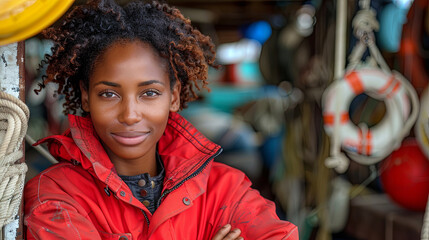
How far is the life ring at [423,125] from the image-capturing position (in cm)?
271

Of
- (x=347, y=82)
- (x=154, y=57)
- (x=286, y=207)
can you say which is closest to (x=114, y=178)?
(x=154, y=57)

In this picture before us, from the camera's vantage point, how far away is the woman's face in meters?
1.46

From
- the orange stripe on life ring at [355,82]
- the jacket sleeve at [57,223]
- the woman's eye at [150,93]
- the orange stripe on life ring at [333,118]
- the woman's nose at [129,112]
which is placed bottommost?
the jacket sleeve at [57,223]

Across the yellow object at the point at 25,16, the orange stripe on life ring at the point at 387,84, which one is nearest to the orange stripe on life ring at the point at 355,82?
the orange stripe on life ring at the point at 387,84

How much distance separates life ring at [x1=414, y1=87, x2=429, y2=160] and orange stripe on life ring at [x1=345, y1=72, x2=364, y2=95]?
0.34 meters

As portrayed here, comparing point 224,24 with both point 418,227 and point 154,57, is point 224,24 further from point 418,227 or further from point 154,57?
point 154,57

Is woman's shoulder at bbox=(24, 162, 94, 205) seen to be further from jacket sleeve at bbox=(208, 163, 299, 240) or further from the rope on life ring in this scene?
the rope on life ring

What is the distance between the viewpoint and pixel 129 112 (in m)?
1.44

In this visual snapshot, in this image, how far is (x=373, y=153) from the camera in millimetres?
2926

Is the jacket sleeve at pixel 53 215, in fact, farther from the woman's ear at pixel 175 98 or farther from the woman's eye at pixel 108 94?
the woman's ear at pixel 175 98

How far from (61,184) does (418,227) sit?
200 centimetres

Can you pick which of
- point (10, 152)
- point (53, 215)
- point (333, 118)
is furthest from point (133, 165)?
point (333, 118)

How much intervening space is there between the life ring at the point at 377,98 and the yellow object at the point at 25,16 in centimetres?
213

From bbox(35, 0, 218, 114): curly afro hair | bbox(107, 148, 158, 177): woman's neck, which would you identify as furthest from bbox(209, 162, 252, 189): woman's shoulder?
bbox(35, 0, 218, 114): curly afro hair
